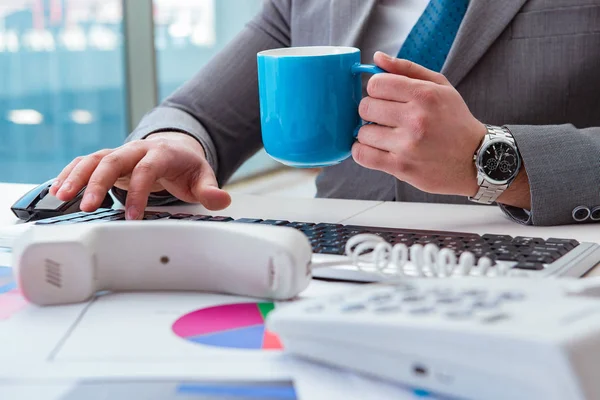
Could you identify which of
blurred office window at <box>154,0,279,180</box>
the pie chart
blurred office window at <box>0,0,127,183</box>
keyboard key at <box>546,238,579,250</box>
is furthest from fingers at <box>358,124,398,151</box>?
blurred office window at <box>154,0,279,180</box>

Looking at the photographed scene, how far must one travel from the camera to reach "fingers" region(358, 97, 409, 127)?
85 cm

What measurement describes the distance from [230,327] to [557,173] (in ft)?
1.56

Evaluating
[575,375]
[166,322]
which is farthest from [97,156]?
[575,375]

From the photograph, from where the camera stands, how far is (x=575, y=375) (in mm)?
379

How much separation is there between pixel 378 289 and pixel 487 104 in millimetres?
721

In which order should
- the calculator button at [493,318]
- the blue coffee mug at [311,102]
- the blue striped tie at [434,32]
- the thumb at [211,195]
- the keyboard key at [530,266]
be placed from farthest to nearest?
the blue striped tie at [434,32] → the thumb at [211,195] → the blue coffee mug at [311,102] → the keyboard key at [530,266] → the calculator button at [493,318]

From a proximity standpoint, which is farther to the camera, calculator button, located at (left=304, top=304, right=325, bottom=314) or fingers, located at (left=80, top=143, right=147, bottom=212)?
fingers, located at (left=80, top=143, right=147, bottom=212)

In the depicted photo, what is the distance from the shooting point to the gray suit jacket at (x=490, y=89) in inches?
35.1

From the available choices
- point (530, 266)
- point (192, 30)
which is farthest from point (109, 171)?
point (192, 30)

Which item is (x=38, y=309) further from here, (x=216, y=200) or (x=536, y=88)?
(x=536, y=88)

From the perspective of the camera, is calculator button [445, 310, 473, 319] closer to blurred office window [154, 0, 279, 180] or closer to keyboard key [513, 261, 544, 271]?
keyboard key [513, 261, 544, 271]

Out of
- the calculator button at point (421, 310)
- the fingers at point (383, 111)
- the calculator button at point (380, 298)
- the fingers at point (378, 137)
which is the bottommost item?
the calculator button at point (380, 298)

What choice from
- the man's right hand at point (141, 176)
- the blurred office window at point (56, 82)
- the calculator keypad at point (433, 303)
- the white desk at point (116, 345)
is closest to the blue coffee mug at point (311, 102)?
the man's right hand at point (141, 176)

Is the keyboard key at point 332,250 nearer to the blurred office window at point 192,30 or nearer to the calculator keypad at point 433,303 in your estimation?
the calculator keypad at point 433,303
